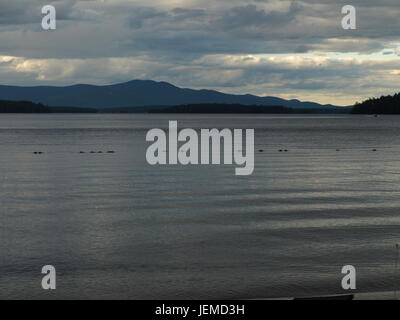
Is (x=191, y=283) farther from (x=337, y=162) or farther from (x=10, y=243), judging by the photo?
(x=337, y=162)

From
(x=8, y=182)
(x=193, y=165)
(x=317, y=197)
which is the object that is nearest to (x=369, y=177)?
(x=317, y=197)

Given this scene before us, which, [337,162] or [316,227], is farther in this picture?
[337,162]

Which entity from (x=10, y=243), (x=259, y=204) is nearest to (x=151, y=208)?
Answer: (x=259, y=204)

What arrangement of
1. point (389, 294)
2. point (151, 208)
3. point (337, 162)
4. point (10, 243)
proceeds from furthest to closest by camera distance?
point (337, 162) → point (151, 208) → point (10, 243) → point (389, 294)

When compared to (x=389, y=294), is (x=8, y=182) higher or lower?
higher

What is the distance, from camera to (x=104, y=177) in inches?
2394

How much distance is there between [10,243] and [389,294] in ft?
63.5

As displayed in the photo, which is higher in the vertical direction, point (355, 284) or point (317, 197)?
point (317, 197)

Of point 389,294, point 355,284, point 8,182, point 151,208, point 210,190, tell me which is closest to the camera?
point 389,294

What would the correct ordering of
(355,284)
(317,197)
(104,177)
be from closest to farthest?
(355,284)
(317,197)
(104,177)

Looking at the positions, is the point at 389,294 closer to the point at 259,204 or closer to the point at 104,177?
the point at 259,204

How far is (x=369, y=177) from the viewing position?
6094 cm

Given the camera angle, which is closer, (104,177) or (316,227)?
(316,227)

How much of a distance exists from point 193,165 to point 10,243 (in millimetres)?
43291
